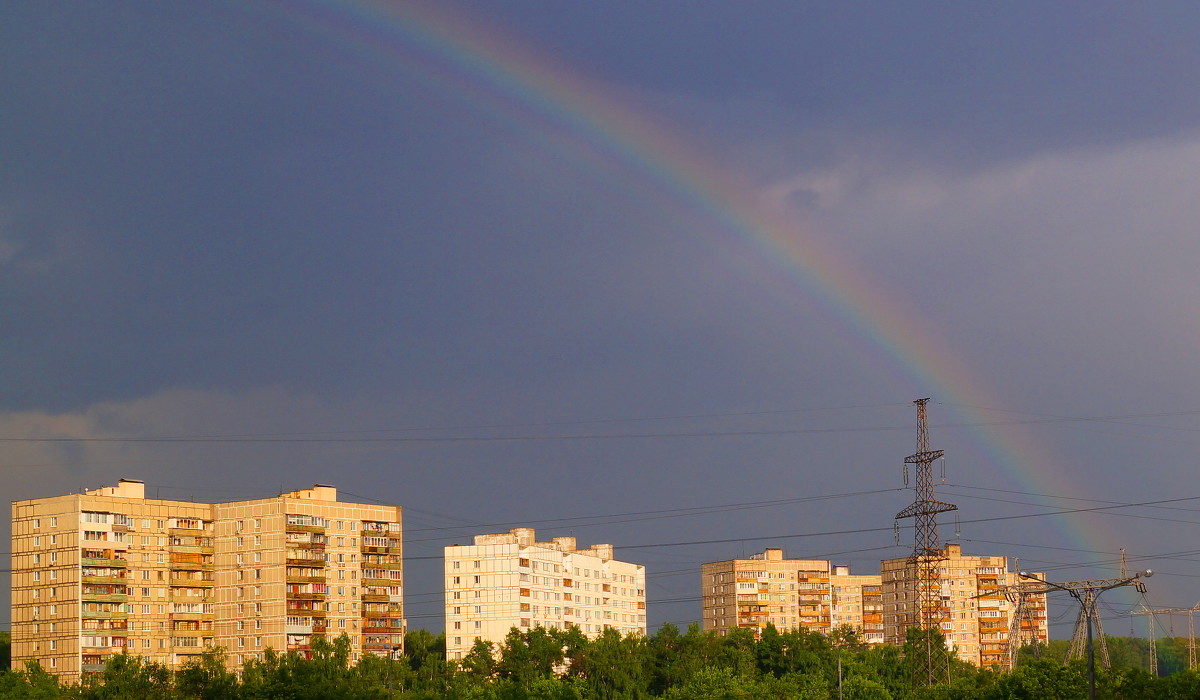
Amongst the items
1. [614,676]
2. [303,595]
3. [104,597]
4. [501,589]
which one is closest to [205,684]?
[104,597]

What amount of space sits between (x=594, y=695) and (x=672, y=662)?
16.8 metres

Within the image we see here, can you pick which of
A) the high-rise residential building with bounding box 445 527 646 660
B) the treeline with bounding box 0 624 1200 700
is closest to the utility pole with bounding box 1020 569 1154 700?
the treeline with bounding box 0 624 1200 700

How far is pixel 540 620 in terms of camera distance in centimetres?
18000

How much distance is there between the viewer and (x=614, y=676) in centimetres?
15250

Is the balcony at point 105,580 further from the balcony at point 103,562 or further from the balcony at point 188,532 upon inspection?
the balcony at point 188,532

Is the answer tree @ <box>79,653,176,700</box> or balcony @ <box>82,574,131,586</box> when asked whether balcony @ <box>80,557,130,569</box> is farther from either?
tree @ <box>79,653,176,700</box>

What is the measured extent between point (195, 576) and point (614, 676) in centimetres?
4527

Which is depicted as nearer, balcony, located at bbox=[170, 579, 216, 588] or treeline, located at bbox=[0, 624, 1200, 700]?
treeline, located at bbox=[0, 624, 1200, 700]

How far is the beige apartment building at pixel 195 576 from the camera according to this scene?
138 meters

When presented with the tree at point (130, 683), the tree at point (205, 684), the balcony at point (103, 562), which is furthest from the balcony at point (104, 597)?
the tree at point (205, 684)

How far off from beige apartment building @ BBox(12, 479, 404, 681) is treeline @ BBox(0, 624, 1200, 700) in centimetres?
483

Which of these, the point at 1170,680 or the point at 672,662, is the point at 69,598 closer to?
the point at 672,662

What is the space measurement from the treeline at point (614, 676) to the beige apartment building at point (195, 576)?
4.83 metres

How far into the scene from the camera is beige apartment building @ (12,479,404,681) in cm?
13812
